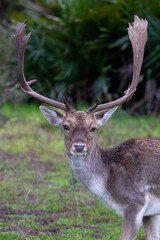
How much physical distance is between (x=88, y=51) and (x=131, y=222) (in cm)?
858

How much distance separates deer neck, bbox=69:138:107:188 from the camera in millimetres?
5465

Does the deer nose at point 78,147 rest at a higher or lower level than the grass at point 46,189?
higher

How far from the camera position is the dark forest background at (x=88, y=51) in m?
12.6

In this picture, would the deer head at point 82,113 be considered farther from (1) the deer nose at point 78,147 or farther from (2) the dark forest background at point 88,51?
(2) the dark forest background at point 88,51

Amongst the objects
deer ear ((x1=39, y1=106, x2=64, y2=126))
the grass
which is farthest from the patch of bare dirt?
deer ear ((x1=39, y1=106, x2=64, y2=126))

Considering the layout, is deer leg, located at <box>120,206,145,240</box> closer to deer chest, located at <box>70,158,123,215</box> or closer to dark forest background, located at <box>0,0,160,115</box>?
deer chest, located at <box>70,158,123,215</box>

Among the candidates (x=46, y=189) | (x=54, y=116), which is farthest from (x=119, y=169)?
(x=46, y=189)

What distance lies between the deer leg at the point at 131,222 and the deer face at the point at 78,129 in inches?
31.5

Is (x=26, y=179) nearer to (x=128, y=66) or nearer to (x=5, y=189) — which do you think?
(x=5, y=189)

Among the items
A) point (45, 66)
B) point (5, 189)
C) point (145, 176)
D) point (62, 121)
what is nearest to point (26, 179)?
point (5, 189)

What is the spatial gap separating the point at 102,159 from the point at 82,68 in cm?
813

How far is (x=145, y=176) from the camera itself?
534 cm

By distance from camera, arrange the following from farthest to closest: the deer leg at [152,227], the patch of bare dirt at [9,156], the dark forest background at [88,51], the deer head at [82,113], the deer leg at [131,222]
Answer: the dark forest background at [88,51]
the patch of bare dirt at [9,156]
the deer leg at [152,227]
the deer head at [82,113]
the deer leg at [131,222]

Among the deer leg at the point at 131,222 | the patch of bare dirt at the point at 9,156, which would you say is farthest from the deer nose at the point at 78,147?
the patch of bare dirt at the point at 9,156
